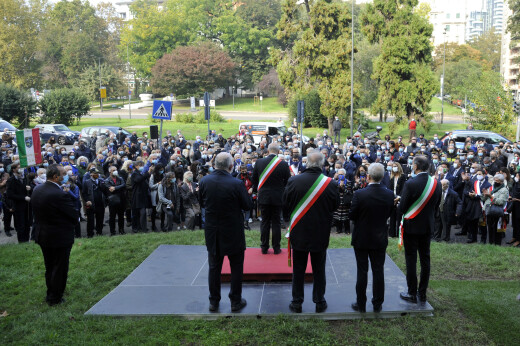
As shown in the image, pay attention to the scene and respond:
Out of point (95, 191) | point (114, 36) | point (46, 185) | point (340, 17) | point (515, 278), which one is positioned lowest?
point (515, 278)

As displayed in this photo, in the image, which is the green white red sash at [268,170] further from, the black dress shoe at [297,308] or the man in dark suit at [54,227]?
the man in dark suit at [54,227]

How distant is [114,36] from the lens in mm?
83938

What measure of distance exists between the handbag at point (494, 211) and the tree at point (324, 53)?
25.0 metres

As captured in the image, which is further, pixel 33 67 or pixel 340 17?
pixel 33 67

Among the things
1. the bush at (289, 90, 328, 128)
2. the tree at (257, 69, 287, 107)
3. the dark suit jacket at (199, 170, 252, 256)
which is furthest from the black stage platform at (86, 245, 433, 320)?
the tree at (257, 69, 287, 107)

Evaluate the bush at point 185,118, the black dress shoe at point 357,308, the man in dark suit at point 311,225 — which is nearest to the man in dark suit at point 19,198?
the man in dark suit at point 311,225

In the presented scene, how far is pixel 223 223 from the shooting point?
623 centimetres

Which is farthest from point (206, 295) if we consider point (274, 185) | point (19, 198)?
point (19, 198)

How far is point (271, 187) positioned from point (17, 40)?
183 feet

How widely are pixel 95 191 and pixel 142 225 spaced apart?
4.55 ft

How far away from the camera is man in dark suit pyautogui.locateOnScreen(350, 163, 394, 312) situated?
20.1ft

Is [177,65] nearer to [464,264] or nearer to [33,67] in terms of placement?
[33,67]

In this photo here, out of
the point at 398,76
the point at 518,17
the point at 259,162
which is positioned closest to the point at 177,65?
the point at 398,76

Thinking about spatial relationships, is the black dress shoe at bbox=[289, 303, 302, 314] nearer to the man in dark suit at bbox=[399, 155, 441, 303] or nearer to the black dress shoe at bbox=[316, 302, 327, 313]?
the black dress shoe at bbox=[316, 302, 327, 313]
